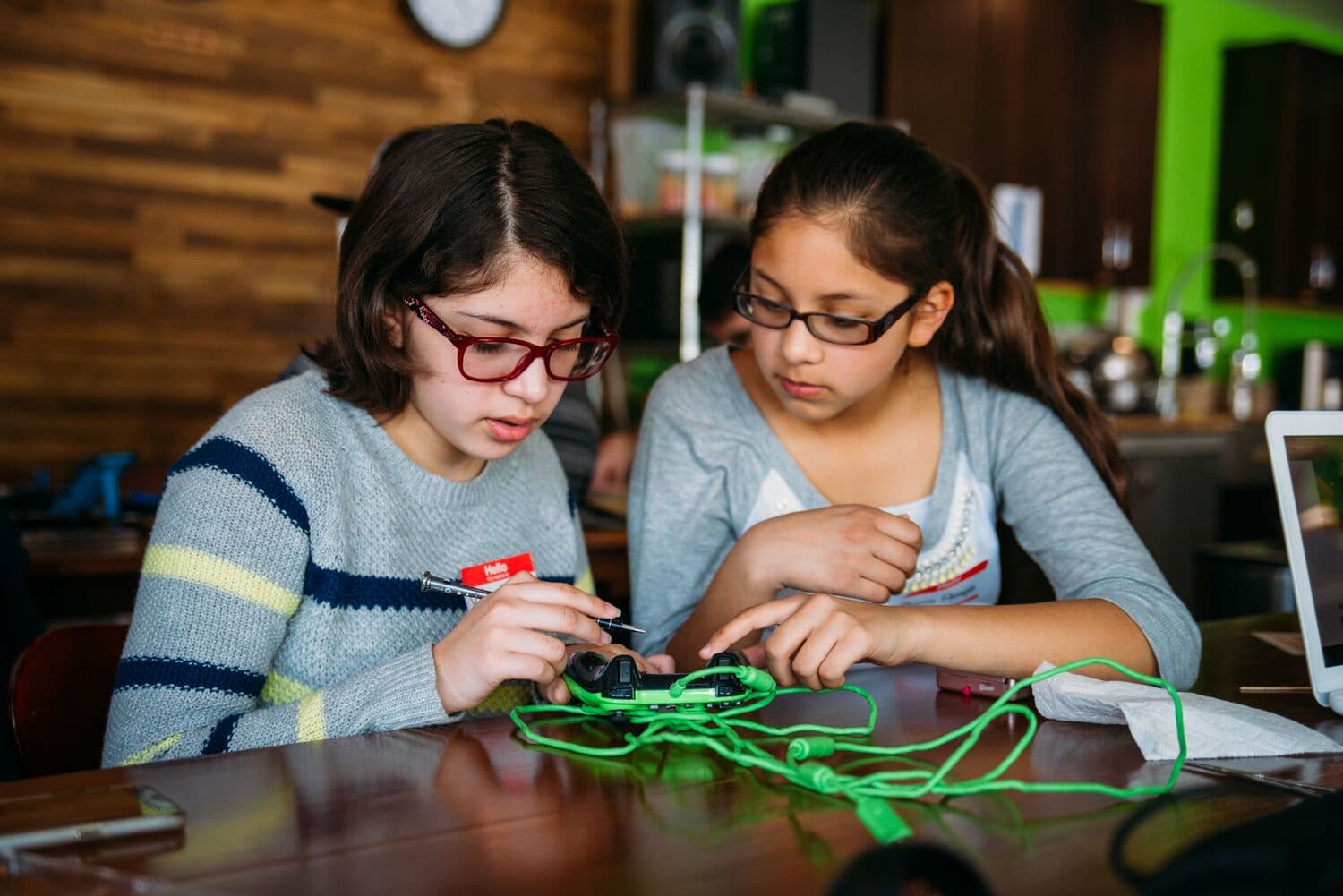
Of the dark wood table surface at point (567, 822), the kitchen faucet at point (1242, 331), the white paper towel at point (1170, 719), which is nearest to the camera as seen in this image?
the dark wood table surface at point (567, 822)

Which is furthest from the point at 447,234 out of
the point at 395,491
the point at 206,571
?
the point at 206,571

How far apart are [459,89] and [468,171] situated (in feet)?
9.75

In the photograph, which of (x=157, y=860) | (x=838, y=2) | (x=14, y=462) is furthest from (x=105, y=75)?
(x=157, y=860)

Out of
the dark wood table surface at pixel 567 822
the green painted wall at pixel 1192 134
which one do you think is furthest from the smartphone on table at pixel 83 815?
the green painted wall at pixel 1192 134

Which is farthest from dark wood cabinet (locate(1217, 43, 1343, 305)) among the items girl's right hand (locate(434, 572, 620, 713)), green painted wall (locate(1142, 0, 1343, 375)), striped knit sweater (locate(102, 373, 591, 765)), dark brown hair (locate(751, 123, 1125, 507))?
girl's right hand (locate(434, 572, 620, 713))

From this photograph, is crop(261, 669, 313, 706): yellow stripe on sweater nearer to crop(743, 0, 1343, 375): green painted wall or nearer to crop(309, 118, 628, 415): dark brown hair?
crop(309, 118, 628, 415): dark brown hair

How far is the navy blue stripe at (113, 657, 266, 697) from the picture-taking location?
1075 millimetres

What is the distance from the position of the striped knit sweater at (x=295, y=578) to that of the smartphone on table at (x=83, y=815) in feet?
0.81

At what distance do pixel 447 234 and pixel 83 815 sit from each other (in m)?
0.65

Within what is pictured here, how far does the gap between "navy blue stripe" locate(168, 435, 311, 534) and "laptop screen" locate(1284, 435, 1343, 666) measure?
3.08 ft

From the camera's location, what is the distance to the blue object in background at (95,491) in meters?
2.42

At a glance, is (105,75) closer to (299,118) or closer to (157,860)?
(299,118)

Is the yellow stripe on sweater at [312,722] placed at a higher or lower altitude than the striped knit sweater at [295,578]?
lower

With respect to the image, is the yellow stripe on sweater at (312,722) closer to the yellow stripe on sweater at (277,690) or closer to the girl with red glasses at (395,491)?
the girl with red glasses at (395,491)
